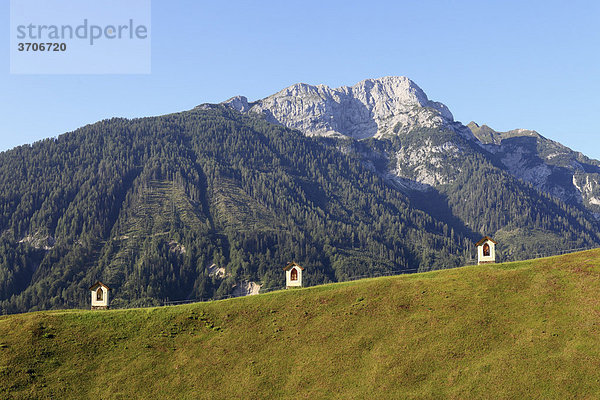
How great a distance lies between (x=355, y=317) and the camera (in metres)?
83.7

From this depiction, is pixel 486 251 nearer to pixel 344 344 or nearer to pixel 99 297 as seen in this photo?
pixel 344 344

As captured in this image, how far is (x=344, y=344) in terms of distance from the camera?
3039 inches

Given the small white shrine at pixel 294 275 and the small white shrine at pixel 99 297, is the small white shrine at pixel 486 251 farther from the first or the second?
the small white shrine at pixel 99 297

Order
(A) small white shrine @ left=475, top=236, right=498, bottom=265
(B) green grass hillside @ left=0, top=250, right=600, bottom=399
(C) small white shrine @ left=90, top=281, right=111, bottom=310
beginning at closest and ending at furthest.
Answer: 1. (B) green grass hillside @ left=0, top=250, right=600, bottom=399
2. (C) small white shrine @ left=90, top=281, right=111, bottom=310
3. (A) small white shrine @ left=475, top=236, right=498, bottom=265

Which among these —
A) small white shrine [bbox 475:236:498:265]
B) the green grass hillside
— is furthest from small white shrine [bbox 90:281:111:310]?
small white shrine [bbox 475:236:498:265]

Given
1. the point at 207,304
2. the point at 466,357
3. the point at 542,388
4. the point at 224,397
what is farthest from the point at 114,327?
the point at 542,388

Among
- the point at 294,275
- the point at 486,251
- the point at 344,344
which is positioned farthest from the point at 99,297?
the point at 486,251

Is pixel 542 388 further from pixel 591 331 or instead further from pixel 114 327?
pixel 114 327

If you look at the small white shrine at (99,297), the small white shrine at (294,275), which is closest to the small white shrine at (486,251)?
the small white shrine at (294,275)

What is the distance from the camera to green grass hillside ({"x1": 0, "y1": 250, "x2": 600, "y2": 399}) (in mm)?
67688

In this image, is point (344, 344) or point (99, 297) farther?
point (99, 297)

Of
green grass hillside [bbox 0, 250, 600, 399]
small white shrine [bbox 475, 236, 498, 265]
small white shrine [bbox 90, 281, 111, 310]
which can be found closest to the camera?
green grass hillside [bbox 0, 250, 600, 399]

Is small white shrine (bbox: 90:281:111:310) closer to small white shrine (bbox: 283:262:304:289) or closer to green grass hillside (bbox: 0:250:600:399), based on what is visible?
green grass hillside (bbox: 0:250:600:399)

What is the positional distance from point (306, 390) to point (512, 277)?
4187 centimetres
